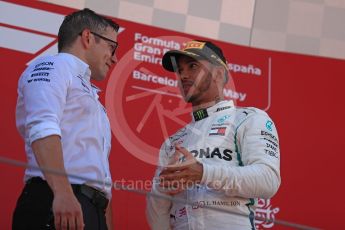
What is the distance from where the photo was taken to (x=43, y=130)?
1751 millimetres

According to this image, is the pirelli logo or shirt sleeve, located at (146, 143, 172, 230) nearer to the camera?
shirt sleeve, located at (146, 143, 172, 230)

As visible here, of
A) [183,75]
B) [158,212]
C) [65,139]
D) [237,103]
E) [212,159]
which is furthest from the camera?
[237,103]

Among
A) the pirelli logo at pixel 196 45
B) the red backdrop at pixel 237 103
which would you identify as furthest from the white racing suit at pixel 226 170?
the red backdrop at pixel 237 103

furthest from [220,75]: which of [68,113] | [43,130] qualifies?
[43,130]

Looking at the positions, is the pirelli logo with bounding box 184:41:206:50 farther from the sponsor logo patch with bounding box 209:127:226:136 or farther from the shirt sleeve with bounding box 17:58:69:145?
the shirt sleeve with bounding box 17:58:69:145

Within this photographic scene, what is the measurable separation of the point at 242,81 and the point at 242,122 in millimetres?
1022

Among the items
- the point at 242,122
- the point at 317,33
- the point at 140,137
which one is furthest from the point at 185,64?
the point at 317,33

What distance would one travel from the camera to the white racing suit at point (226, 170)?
1989 millimetres

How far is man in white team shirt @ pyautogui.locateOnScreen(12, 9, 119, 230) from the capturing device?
173 cm

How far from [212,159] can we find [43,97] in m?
0.53

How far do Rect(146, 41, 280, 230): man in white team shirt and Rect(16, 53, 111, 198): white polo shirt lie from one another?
219mm

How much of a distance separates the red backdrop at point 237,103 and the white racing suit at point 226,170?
69cm

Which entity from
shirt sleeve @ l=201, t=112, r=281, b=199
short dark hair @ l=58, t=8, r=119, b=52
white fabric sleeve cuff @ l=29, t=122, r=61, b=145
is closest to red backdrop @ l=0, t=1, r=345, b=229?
short dark hair @ l=58, t=8, r=119, b=52

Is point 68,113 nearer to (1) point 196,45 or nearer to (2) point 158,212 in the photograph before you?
(2) point 158,212
